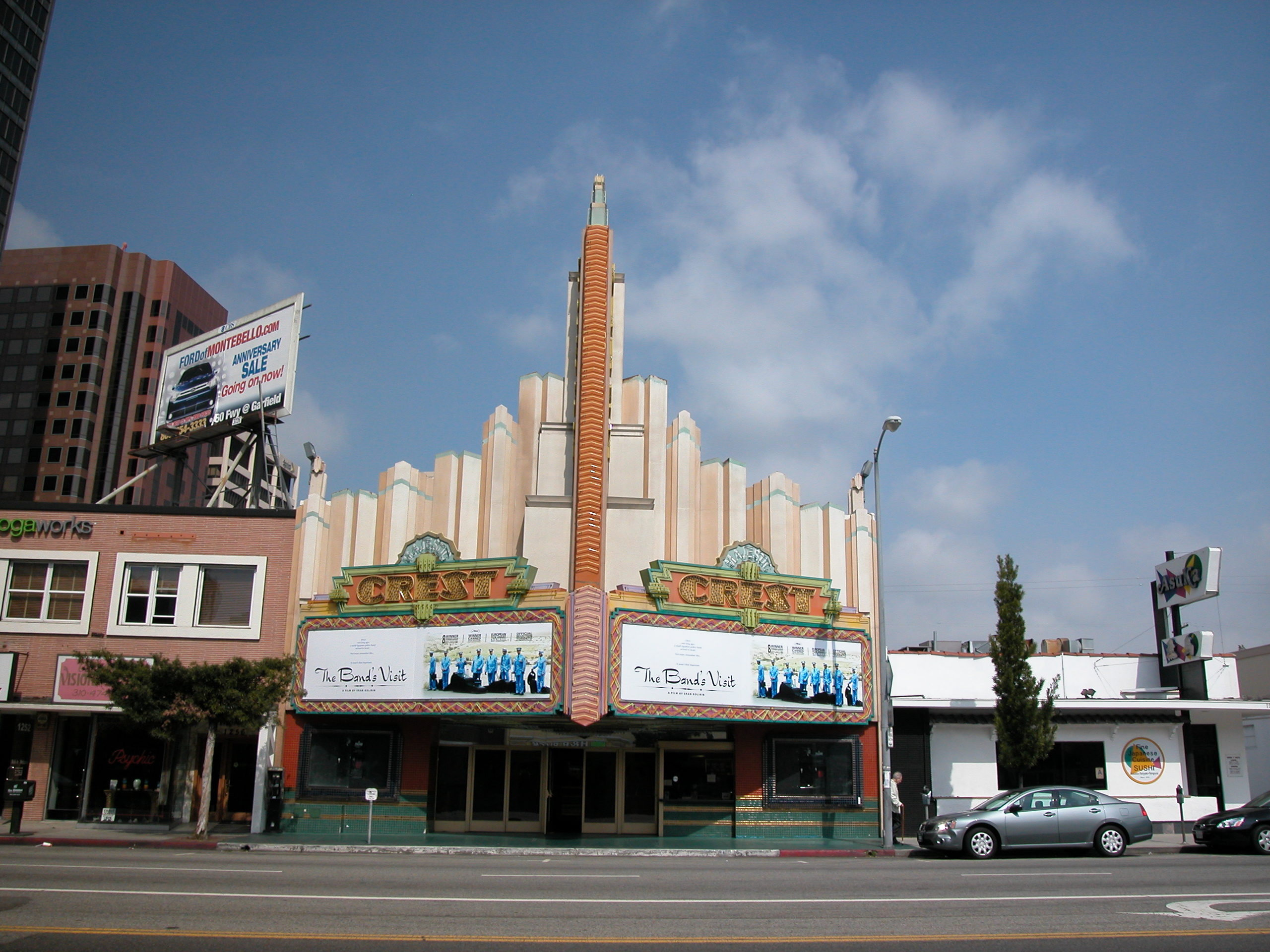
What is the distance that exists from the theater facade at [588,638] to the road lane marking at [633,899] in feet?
37.0

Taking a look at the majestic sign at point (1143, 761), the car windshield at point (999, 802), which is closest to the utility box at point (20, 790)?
the car windshield at point (999, 802)

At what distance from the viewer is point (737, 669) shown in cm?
2694

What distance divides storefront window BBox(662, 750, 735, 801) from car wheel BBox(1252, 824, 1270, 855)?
12373mm

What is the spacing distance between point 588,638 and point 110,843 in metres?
12.0

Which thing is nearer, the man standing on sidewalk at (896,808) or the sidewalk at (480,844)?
the sidewalk at (480,844)

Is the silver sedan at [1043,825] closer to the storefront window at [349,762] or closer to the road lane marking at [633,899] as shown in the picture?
the road lane marking at [633,899]

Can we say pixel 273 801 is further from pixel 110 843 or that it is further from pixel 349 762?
pixel 110 843

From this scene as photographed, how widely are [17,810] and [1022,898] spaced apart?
75.1 ft

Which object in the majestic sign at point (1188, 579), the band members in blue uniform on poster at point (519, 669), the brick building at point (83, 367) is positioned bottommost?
the band members in blue uniform on poster at point (519, 669)

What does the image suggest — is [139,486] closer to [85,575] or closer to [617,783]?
[85,575]

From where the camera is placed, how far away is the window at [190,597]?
30.2 meters

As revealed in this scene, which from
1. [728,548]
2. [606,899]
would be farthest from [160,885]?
[728,548]

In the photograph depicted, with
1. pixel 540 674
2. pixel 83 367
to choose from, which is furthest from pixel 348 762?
pixel 83 367

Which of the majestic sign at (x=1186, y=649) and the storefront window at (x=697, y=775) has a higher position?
the majestic sign at (x=1186, y=649)
